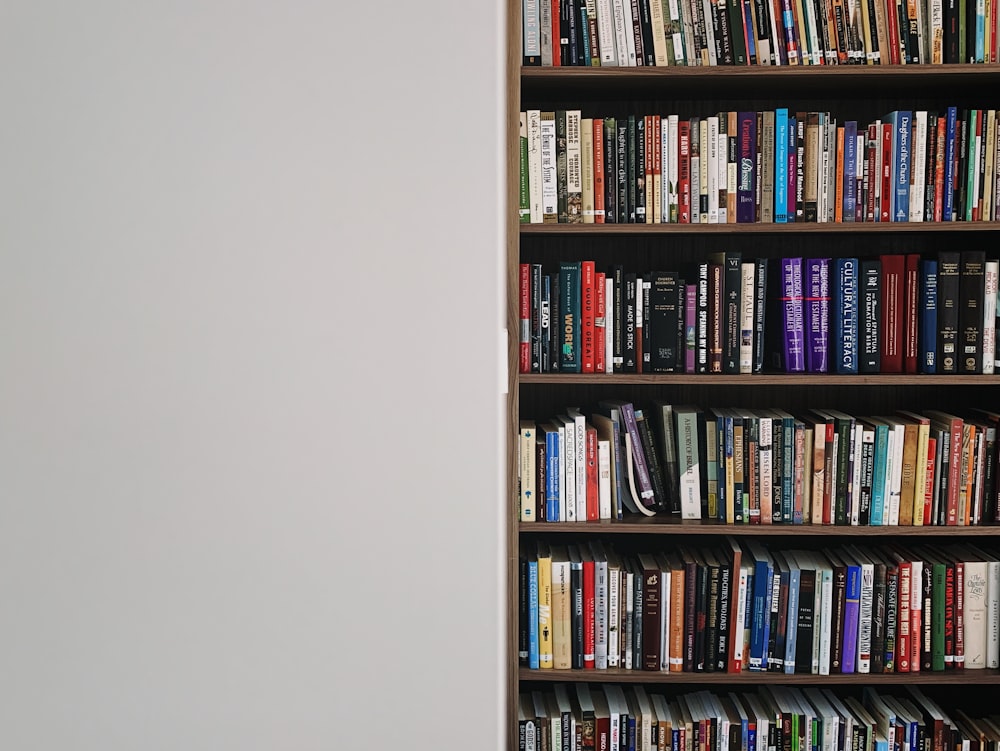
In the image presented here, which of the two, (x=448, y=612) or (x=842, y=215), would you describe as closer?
(x=448, y=612)

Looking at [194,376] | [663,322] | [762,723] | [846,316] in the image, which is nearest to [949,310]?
[846,316]

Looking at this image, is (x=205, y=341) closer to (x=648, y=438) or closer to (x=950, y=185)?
(x=648, y=438)

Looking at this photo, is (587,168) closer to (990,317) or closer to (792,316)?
(792,316)

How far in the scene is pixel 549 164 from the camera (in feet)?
5.06

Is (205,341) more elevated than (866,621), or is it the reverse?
(205,341)

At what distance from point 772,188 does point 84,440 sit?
164 cm

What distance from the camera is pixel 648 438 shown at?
5.27 feet

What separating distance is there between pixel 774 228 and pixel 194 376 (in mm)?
1611

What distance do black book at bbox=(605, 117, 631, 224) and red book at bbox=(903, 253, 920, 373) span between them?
0.53 m

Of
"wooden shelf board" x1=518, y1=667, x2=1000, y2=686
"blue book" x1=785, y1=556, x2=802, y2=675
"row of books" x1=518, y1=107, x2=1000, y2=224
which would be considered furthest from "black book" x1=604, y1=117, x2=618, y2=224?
"wooden shelf board" x1=518, y1=667, x2=1000, y2=686

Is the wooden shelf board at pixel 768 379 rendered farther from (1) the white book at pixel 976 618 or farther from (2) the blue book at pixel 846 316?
(1) the white book at pixel 976 618

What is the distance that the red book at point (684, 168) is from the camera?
1552mm

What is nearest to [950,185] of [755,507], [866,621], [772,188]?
[772,188]

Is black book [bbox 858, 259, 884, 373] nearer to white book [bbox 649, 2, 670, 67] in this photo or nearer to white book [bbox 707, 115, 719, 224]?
white book [bbox 707, 115, 719, 224]
